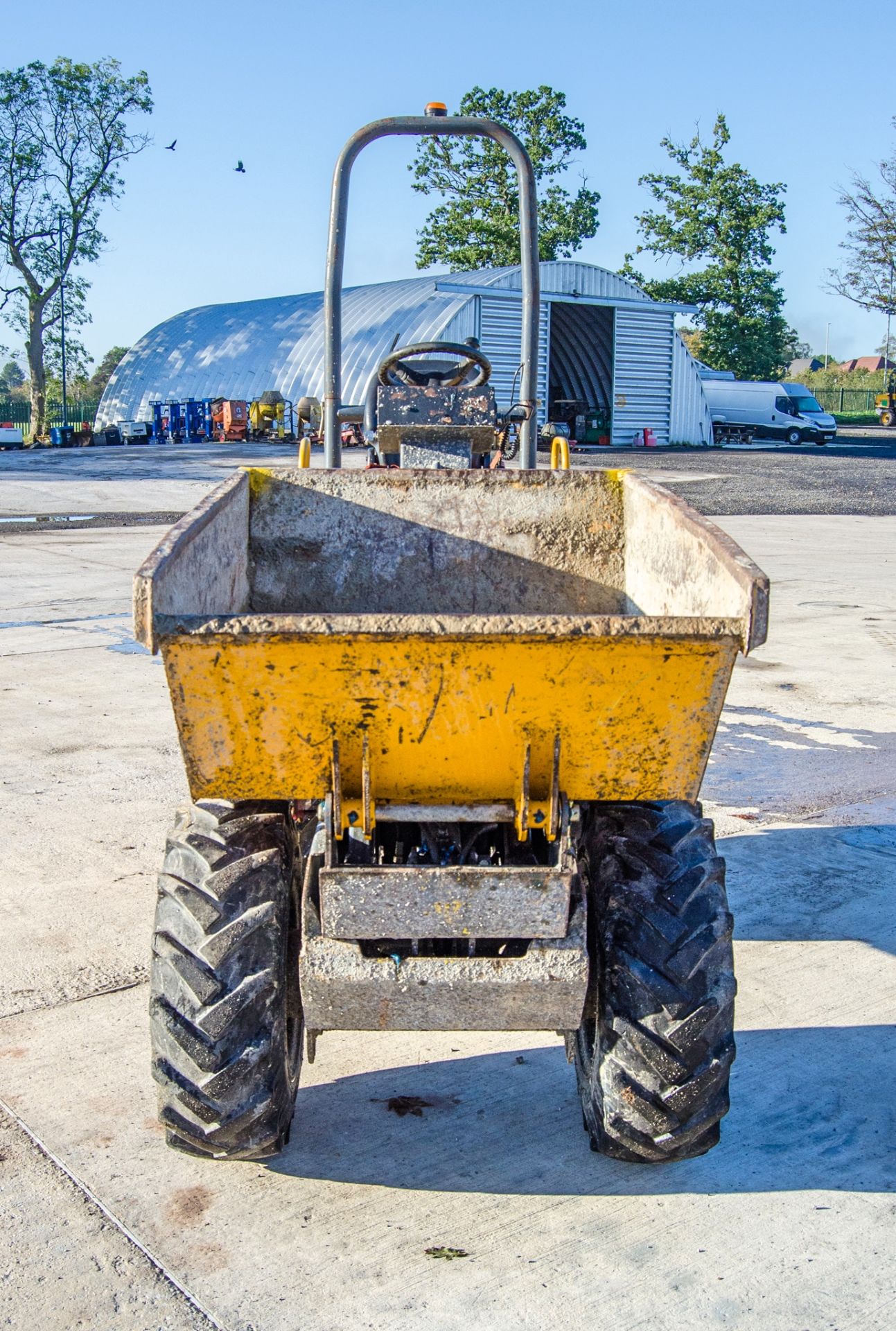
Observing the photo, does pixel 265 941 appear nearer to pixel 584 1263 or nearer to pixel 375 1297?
pixel 375 1297

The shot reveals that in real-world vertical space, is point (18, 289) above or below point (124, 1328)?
above

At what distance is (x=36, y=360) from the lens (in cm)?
4353

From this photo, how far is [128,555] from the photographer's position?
13805 mm

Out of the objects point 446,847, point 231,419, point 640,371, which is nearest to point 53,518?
point 446,847

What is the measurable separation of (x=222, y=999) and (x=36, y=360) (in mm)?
44078

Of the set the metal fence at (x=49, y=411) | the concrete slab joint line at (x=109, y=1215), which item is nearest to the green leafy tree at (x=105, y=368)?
the metal fence at (x=49, y=411)

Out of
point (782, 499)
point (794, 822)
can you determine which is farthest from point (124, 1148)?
point (782, 499)

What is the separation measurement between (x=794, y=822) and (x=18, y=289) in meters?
43.3

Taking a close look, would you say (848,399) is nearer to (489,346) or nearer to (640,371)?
(640,371)

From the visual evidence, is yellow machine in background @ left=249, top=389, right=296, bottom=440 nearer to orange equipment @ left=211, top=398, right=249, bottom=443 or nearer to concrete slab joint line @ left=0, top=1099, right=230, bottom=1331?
orange equipment @ left=211, top=398, right=249, bottom=443

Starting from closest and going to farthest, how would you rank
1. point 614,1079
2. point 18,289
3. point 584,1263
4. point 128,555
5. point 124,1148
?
point 584,1263
point 614,1079
point 124,1148
point 128,555
point 18,289

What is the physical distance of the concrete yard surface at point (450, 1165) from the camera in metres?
2.57

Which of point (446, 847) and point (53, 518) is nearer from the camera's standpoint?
point (446, 847)

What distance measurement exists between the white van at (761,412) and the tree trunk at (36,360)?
21405 mm
